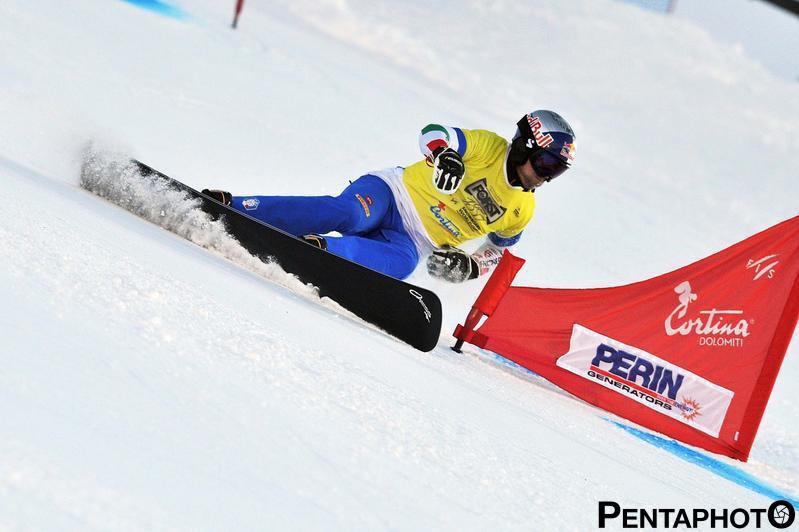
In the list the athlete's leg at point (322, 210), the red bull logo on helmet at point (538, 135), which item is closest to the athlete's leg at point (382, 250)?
the athlete's leg at point (322, 210)

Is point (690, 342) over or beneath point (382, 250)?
over

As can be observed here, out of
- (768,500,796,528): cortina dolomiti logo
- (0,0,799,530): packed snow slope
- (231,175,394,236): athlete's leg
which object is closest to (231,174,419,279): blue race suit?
(231,175,394,236): athlete's leg

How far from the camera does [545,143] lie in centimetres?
476

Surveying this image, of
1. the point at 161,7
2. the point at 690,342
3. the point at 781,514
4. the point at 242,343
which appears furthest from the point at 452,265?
the point at 161,7

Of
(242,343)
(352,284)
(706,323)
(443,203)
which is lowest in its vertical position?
(242,343)

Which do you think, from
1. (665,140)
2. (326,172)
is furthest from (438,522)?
(665,140)

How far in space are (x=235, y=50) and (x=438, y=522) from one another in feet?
33.0

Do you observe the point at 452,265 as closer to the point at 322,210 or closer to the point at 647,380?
the point at 322,210

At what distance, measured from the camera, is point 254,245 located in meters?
4.42

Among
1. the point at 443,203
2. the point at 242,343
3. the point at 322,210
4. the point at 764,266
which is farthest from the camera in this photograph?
the point at 443,203

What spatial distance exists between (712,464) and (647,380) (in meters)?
0.50

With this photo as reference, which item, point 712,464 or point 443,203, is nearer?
point 712,464

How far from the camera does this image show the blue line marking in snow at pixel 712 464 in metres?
4.22

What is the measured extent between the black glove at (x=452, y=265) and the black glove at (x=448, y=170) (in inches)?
13.1
